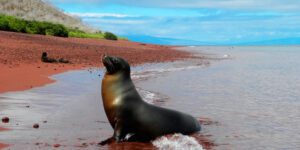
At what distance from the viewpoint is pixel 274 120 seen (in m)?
11.0

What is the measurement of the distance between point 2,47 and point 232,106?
15.2 metres

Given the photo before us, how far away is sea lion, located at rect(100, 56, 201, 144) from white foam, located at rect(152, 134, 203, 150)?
7.2 inches

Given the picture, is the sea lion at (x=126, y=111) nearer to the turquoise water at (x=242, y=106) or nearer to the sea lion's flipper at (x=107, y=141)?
the sea lion's flipper at (x=107, y=141)

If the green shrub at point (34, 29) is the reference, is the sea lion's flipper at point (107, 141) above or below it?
below

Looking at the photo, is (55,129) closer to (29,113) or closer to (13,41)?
(29,113)

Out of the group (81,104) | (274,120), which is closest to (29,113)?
(81,104)

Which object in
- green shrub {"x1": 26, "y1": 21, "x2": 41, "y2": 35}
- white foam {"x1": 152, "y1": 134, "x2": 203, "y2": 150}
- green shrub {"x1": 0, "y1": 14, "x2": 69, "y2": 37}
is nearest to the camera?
white foam {"x1": 152, "y1": 134, "x2": 203, "y2": 150}

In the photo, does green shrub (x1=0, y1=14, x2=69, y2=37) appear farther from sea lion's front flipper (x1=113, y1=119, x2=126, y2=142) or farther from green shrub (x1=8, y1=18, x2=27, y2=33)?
sea lion's front flipper (x1=113, y1=119, x2=126, y2=142)

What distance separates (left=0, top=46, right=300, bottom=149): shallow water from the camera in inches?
328

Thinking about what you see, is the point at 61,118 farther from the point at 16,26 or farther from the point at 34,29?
the point at 34,29

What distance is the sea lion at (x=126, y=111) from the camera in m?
8.13

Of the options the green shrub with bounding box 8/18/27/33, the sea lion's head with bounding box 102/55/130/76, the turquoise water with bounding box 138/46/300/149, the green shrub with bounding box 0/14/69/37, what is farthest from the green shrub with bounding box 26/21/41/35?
the sea lion's head with bounding box 102/55/130/76

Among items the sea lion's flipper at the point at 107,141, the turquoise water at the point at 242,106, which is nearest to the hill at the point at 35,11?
the turquoise water at the point at 242,106

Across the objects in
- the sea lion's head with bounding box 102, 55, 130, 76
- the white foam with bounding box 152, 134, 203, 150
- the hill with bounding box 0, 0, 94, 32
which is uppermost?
the hill with bounding box 0, 0, 94, 32
